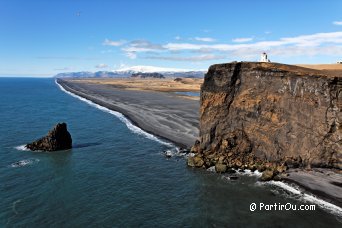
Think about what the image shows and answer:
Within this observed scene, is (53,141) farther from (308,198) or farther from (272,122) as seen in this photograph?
(308,198)

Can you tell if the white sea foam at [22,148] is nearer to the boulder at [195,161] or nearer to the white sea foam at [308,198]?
the boulder at [195,161]

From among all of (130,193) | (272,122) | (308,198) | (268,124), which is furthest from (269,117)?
(130,193)

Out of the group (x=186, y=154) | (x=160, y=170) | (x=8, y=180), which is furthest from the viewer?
(x=186, y=154)

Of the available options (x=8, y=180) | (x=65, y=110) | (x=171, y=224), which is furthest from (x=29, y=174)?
(x=65, y=110)

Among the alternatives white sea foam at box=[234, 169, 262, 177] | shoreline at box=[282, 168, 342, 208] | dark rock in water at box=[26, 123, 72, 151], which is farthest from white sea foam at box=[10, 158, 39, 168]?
shoreline at box=[282, 168, 342, 208]

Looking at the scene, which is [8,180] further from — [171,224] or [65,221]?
[171,224]

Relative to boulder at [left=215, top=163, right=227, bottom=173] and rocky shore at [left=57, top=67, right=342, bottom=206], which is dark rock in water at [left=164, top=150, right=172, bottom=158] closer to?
rocky shore at [left=57, top=67, right=342, bottom=206]
